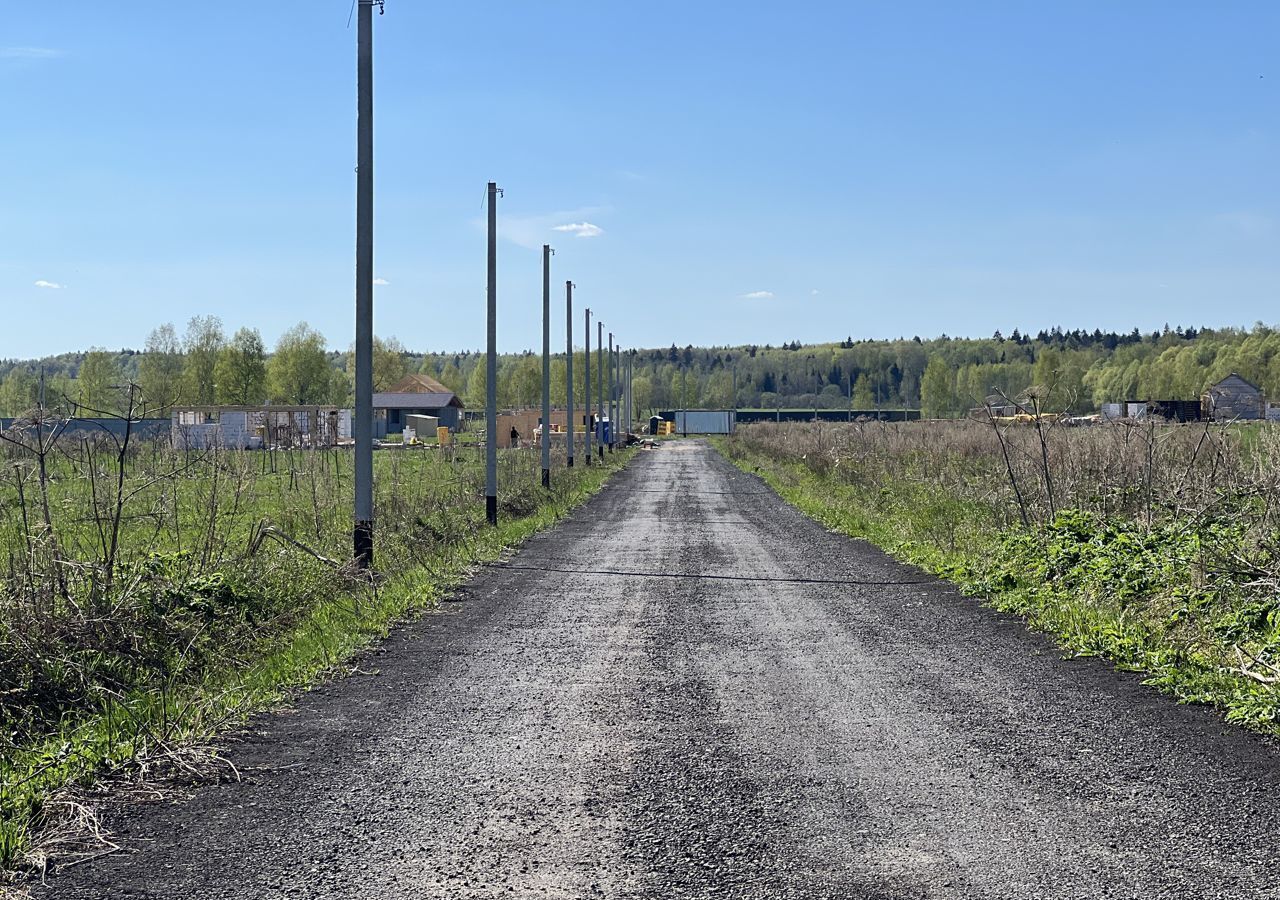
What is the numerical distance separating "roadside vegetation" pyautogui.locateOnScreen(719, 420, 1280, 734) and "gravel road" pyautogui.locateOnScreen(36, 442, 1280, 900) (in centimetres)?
49

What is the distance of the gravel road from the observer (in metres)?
4.63

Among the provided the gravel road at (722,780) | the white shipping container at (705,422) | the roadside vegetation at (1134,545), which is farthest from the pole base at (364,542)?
the white shipping container at (705,422)

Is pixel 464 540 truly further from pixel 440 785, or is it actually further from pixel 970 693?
pixel 440 785

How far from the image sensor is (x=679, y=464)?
5484cm

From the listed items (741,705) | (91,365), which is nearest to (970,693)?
(741,705)

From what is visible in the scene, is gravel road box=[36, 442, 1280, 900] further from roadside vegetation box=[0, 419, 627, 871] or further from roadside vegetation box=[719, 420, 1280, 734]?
roadside vegetation box=[719, 420, 1280, 734]

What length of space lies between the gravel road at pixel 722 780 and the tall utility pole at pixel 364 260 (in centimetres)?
344

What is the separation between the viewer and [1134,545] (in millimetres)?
11617

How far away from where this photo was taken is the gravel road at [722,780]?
463cm

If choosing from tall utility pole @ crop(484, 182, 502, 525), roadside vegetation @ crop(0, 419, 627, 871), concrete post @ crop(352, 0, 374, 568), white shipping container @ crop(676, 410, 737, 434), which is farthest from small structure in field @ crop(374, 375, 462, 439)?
roadside vegetation @ crop(0, 419, 627, 871)

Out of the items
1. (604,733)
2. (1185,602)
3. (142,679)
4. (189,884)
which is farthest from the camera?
(1185,602)

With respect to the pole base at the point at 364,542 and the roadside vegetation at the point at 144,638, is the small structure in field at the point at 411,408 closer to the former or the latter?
the pole base at the point at 364,542

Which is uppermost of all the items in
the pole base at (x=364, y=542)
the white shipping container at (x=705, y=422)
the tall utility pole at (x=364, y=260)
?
the tall utility pole at (x=364, y=260)

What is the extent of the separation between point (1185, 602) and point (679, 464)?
45315 millimetres
